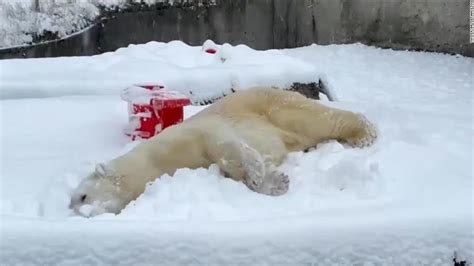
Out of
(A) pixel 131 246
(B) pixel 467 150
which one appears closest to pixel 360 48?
(B) pixel 467 150

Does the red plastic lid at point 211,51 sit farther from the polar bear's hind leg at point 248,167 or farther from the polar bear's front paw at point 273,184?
the polar bear's front paw at point 273,184

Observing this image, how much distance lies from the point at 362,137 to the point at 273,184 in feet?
2.10

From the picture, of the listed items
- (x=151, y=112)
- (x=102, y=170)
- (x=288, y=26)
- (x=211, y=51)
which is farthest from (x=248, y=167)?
(x=288, y=26)

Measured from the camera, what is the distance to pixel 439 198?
86.2 inches

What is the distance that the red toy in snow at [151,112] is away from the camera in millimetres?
2959

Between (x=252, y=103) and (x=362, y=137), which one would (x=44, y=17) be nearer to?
(x=252, y=103)

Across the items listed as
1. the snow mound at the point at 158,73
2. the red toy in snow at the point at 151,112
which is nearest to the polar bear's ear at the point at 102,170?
the red toy in snow at the point at 151,112

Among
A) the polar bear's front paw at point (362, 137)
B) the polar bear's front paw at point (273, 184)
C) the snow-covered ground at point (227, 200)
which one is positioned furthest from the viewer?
the polar bear's front paw at point (362, 137)

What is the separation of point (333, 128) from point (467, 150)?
0.55 metres

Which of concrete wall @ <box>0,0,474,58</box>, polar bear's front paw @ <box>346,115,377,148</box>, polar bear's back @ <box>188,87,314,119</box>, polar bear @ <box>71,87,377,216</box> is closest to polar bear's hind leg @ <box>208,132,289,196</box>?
polar bear @ <box>71,87,377,216</box>

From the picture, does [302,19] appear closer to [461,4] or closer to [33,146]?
[461,4]

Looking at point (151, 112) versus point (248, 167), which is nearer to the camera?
point (248, 167)

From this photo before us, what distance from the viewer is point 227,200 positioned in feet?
7.23

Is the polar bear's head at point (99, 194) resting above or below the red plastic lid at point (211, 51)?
below
